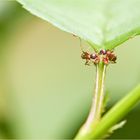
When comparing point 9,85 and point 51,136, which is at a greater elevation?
point 9,85

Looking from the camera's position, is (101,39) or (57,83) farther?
(57,83)

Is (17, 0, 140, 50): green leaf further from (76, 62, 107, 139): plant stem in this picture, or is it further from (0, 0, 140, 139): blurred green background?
(0, 0, 140, 139): blurred green background

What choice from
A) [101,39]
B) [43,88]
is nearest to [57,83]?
[43,88]

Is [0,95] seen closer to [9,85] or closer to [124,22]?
[9,85]

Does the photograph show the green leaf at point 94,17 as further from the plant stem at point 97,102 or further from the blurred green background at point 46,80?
the blurred green background at point 46,80

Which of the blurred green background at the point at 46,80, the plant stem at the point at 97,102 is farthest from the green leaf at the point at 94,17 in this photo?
the blurred green background at the point at 46,80

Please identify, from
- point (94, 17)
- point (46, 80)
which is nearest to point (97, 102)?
point (94, 17)

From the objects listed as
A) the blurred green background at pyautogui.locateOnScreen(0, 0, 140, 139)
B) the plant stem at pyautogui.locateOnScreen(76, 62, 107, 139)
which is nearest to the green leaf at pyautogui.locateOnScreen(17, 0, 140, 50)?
the plant stem at pyautogui.locateOnScreen(76, 62, 107, 139)

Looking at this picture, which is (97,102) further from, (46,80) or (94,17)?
(46,80)
